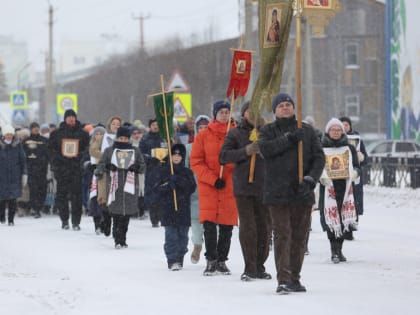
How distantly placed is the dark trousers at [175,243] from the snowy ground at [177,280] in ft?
0.66

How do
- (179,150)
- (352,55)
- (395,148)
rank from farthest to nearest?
(352,55) < (395,148) < (179,150)

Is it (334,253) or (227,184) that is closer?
(227,184)

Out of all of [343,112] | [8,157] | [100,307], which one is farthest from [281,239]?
[343,112]

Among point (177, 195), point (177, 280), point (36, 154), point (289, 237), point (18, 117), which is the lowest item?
point (177, 280)

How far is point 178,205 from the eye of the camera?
44.2 ft

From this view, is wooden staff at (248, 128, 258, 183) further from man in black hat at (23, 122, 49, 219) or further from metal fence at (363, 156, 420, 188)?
metal fence at (363, 156, 420, 188)

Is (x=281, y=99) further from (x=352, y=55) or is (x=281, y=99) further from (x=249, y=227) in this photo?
(x=352, y=55)

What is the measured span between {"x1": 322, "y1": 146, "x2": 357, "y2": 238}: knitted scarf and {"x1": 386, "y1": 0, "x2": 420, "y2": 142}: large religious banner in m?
27.9

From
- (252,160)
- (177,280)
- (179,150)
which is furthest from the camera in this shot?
(179,150)

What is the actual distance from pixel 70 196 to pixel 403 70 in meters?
25.7

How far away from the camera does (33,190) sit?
79.6 feet

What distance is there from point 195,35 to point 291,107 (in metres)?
101

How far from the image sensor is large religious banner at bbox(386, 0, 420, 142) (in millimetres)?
42562

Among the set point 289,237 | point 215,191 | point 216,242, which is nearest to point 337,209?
Answer: point 216,242
